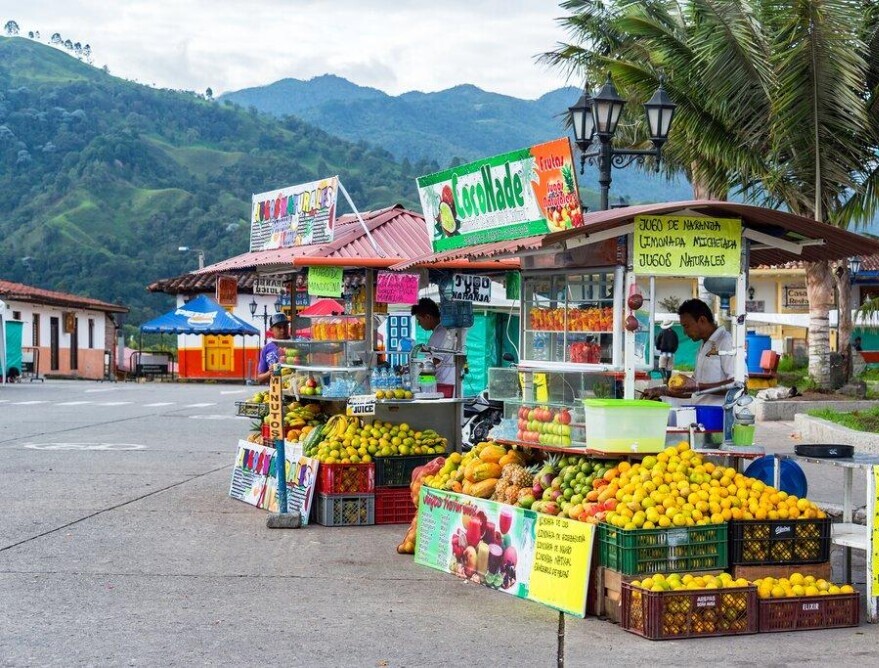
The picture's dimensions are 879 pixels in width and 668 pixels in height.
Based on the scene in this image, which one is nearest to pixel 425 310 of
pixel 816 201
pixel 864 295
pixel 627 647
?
pixel 627 647

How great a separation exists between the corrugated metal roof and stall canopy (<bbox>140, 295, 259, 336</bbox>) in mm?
31572

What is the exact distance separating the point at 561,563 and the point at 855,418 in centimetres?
1298

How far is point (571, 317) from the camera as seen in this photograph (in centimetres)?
962

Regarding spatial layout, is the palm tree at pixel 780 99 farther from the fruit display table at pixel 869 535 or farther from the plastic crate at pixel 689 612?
the plastic crate at pixel 689 612

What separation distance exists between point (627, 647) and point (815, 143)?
14.3 meters

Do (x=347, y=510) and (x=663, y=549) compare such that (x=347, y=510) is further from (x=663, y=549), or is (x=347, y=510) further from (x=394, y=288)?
(x=663, y=549)

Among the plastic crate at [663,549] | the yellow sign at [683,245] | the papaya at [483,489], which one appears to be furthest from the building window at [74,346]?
the plastic crate at [663,549]

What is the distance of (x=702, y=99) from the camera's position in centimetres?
2152

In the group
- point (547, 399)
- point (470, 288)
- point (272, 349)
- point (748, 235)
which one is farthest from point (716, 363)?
point (272, 349)

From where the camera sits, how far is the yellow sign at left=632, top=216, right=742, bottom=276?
28.7ft

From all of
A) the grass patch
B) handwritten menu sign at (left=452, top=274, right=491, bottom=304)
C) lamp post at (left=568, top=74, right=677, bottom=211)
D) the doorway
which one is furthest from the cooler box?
the doorway

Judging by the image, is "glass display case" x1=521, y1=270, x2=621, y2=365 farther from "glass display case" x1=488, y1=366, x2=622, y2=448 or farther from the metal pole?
the metal pole

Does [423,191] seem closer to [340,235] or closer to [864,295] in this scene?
[340,235]

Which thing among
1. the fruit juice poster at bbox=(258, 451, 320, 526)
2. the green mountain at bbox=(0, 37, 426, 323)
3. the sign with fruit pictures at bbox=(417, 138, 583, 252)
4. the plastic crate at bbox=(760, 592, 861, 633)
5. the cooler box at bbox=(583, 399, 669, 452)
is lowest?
the plastic crate at bbox=(760, 592, 861, 633)
